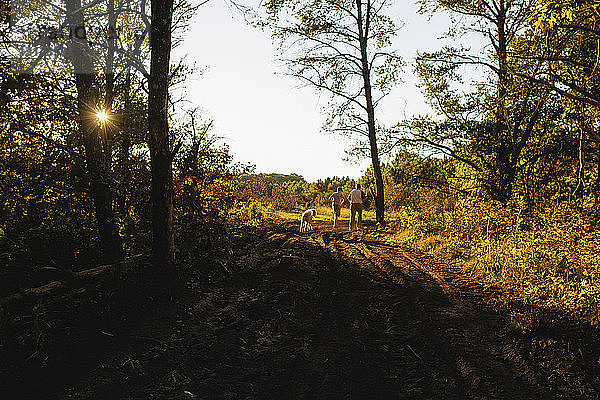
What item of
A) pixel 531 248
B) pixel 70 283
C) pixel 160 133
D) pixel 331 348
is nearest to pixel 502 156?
pixel 531 248

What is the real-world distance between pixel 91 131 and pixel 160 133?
1.94m

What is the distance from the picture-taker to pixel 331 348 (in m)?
4.93

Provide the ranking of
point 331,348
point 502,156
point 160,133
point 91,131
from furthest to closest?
point 502,156, point 91,131, point 160,133, point 331,348

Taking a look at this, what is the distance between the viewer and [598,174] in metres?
8.88

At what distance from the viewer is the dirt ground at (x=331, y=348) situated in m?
4.01

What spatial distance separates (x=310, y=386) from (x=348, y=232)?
11.8 meters

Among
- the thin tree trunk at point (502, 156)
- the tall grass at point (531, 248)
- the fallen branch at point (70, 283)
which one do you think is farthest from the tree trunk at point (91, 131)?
the thin tree trunk at point (502, 156)

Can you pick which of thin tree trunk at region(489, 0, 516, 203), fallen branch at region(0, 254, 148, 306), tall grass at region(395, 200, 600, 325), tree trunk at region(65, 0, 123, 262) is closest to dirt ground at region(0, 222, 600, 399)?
tall grass at region(395, 200, 600, 325)

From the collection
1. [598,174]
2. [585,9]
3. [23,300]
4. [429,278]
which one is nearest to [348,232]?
[429,278]

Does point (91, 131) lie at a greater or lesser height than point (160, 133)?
greater

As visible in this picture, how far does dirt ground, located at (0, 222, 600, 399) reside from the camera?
401 cm

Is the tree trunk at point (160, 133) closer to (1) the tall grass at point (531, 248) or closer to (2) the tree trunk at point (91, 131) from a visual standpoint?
(2) the tree trunk at point (91, 131)

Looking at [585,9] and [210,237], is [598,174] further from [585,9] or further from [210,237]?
[210,237]

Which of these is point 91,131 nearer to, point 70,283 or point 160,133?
point 160,133
